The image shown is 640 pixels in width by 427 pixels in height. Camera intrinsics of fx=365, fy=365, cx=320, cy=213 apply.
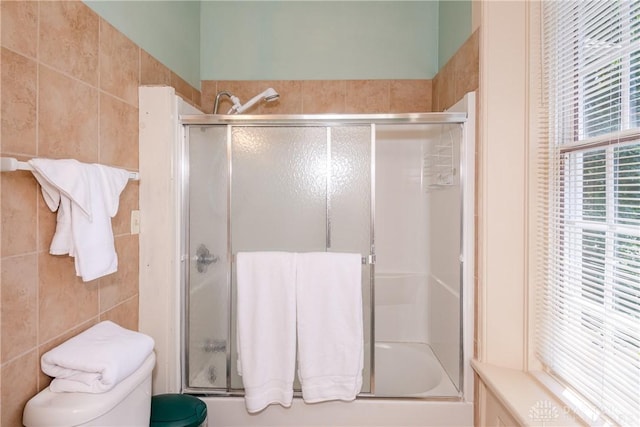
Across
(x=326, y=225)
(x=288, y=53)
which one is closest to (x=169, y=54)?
(x=288, y=53)

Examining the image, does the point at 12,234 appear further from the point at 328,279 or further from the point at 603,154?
the point at 603,154

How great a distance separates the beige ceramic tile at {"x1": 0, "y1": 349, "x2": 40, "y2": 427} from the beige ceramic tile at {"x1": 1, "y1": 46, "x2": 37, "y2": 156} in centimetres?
60

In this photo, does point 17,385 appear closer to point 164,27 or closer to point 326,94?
point 164,27

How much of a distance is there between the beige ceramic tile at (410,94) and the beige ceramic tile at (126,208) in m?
1.66

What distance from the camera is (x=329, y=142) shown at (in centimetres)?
174

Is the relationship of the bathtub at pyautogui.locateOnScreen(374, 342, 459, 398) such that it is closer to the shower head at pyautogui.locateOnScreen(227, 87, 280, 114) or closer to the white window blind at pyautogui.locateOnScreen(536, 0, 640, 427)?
the white window blind at pyautogui.locateOnScreen(536, 0, 640, 427)

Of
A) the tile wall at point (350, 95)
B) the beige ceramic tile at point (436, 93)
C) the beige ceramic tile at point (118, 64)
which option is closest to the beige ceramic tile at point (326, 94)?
the tile wall at point (350, 95)

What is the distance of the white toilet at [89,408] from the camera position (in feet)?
3.31

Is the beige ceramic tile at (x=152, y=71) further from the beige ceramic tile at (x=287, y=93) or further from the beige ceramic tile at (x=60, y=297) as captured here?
the beige ceramic tile at (x=60, y=297)

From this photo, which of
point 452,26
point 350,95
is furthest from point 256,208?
point 452,26

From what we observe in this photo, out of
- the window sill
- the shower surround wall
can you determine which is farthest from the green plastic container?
the window sill

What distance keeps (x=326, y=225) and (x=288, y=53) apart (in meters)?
1.37

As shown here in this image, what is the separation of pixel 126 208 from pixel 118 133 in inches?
12.4

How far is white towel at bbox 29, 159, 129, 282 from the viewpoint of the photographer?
108cm
